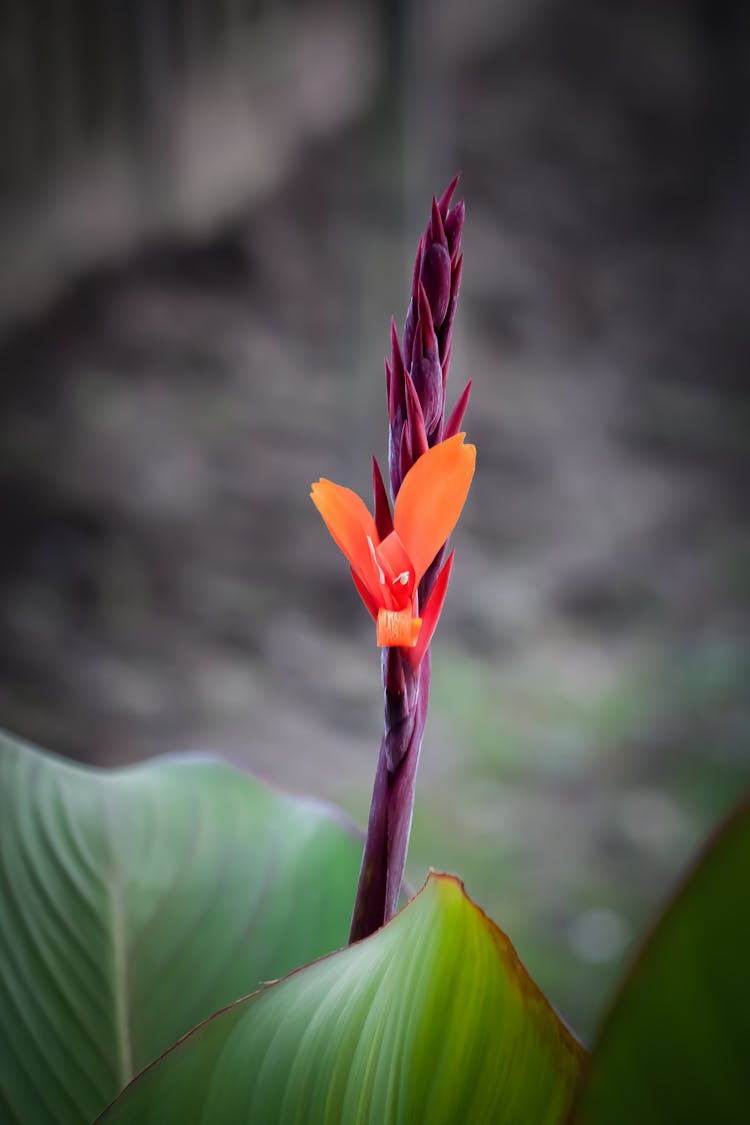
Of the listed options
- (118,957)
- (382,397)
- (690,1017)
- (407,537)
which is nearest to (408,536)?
(407,537)

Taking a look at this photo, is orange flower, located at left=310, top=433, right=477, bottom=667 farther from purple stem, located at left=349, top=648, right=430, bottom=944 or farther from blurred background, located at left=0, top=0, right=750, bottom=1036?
blurred background, located at left=0, top=0, right=750, bottom=1036

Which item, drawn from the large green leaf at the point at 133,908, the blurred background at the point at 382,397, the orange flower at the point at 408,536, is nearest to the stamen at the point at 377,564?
the orange flower at the point at 408,536

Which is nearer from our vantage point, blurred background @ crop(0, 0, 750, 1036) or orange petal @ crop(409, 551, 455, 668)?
orange petal @ crop(409, 551, 455, 668)

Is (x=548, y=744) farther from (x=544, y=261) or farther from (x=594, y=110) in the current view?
(x=594, y=110)

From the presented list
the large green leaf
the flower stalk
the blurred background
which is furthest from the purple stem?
the blurred background

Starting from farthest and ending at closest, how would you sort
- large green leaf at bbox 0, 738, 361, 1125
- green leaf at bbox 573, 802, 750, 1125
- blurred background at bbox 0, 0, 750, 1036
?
blurred background at bbox 0, 0, 750, 1036 → large green leaf at bbox 0, 738, 361, 1125 → green leaf at bbox 573, 802, 750, 1125

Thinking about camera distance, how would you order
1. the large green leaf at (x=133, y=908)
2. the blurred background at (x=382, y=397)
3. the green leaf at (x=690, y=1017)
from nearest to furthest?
the green leaf at (x=690, y=1017), the large green leaf at (x=133, y=908), the blurred background at (x=382, y=397)

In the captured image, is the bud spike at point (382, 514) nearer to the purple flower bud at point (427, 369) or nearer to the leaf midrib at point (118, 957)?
the purple flower bud at point (427, 369)

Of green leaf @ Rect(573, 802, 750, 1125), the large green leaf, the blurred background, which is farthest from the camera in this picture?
the blurred background
